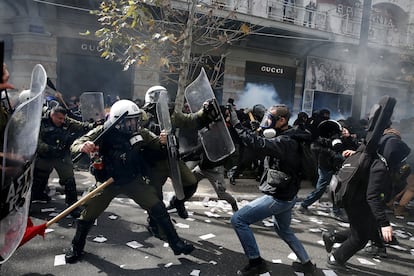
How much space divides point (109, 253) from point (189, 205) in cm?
229

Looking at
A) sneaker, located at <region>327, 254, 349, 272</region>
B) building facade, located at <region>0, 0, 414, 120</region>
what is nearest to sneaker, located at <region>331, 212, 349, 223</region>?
sneaker, located at <region>327, 254, 349, 272</region>

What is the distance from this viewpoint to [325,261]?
159 inches

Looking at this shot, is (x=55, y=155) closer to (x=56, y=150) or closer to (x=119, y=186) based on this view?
(x=56, y=150)

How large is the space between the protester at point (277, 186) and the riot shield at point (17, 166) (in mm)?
1776

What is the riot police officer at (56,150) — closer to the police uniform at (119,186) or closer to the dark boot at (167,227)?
the police uniform at (119,186)

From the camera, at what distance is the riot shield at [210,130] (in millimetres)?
3516

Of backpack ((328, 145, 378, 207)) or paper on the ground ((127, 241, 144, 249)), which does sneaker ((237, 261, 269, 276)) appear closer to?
backpack ((328, 145, 378, 207))

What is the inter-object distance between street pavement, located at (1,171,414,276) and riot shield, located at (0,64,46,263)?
1.71m

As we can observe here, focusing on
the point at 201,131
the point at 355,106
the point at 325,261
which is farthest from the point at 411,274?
the point at 355,106

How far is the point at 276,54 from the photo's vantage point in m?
14.8

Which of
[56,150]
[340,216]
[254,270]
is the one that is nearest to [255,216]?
[254,270]

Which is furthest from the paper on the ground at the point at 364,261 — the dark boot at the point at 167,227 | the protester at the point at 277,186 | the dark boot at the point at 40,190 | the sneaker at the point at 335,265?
the dark boot at the point at 40,190

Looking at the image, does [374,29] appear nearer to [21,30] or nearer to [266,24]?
[266,24]

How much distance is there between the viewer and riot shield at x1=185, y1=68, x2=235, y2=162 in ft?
11.5
